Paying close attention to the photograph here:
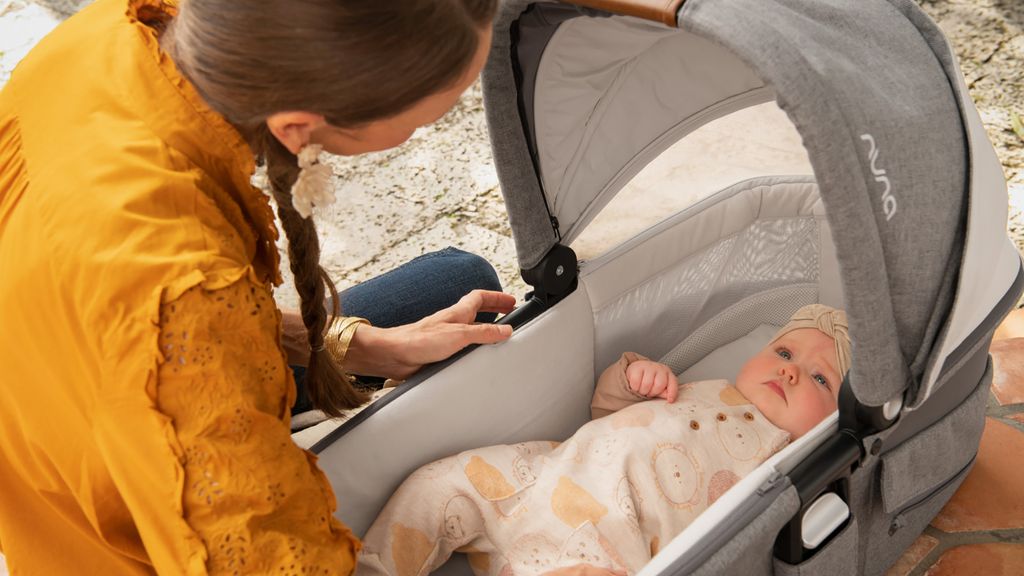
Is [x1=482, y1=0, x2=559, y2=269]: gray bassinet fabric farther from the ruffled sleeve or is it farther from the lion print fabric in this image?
the ruffled sleeve

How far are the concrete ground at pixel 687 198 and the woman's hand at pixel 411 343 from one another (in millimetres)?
521

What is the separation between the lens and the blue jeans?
1.70 m

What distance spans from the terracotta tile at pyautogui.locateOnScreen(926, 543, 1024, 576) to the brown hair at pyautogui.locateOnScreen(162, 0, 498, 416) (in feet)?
4.07

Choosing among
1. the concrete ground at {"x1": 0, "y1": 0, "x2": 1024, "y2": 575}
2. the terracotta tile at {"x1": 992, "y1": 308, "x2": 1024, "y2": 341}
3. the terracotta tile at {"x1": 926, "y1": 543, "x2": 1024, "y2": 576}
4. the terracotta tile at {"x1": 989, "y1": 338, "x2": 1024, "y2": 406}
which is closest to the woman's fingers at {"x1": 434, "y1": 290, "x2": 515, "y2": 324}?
the concrete ground at {"x1": 0, "y1": 0, "x2": 1024, "y2": 575}

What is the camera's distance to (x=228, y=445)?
93 centimetres

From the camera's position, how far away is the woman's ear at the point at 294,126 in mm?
927

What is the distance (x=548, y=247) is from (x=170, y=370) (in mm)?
800

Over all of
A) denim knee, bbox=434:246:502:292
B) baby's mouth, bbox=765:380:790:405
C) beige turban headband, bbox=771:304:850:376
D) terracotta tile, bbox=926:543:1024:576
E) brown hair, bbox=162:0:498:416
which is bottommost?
terracotta tile, bbox=926:543:1024:576

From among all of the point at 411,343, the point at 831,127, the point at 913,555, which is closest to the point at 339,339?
the point at 411,343

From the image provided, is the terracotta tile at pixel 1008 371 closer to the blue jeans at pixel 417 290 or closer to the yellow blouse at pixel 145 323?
the blue jeans at pixel 417 290

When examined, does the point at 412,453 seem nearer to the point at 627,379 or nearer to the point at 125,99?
the point at 627,379

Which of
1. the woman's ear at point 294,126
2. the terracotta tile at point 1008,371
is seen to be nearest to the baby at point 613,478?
the terracotta tile at point 1008,371

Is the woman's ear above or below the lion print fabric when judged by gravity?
above

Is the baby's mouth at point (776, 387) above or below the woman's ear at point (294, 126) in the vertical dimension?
below
